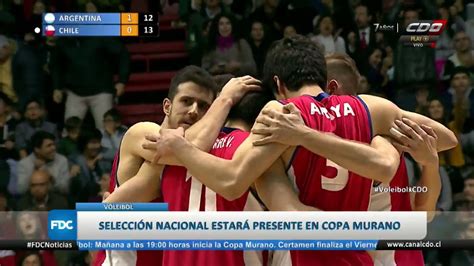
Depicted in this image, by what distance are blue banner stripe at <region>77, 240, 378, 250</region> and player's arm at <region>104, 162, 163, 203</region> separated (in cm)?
16

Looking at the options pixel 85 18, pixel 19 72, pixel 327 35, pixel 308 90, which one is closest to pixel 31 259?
pixel 19 72

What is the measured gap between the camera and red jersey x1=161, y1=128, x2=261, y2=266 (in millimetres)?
3156

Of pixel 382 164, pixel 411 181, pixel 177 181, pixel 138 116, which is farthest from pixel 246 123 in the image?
pixel 138 116

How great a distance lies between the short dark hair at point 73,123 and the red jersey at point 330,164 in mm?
1842

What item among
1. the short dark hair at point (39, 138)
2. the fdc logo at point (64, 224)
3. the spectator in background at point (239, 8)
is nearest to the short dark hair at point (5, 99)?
the short dark hair at point (39, 138)

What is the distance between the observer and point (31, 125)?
4.56 meters

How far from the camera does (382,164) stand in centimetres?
291

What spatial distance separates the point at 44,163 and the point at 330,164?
1916mm

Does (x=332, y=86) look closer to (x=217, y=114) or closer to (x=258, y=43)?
(x=217, y=114)

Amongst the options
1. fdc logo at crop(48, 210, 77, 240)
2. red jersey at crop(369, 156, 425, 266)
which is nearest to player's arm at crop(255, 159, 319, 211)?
red jersey at crop(369, 156, 425, 266)

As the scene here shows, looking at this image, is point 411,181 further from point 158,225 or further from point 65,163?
point 65,163

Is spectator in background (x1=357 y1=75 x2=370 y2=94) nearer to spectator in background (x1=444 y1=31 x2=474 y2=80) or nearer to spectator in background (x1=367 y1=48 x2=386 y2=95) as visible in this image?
spectator in background (x1=367 y1=48 x2=386 y2=95)

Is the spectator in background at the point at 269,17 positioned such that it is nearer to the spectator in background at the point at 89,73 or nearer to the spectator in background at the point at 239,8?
the spectator in background at the point at 239,8

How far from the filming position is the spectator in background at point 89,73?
4.62 meters
